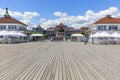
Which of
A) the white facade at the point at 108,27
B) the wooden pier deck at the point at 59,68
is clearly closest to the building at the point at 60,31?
the white facade at the point at 108,27

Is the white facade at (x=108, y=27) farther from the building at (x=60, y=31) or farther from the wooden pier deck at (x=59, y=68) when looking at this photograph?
the building at (x=60, y=31)

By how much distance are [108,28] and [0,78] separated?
1988 inches

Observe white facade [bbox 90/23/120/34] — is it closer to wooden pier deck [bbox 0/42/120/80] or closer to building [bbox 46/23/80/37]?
wooden pier deck [bbox 0/42/120/80]

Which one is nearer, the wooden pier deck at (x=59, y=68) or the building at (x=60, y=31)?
the wooden pier deck at (x=59, y=68)

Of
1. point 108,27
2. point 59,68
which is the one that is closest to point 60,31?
point 108,27

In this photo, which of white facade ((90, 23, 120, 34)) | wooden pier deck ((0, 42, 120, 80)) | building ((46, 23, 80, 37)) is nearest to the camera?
wooden pier deck ((0, 42, 120, 80))

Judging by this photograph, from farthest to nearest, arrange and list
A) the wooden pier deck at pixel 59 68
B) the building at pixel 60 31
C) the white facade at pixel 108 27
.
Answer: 1. the building at pixel 60 31
2. the white facade at pixel 108 27
3. the wooden pier deck at pixel 59 68

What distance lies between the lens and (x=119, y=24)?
55.3 meters

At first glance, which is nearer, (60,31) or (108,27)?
(108,27)

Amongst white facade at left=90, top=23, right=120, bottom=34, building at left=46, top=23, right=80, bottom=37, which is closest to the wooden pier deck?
white facade at left=90, top=23, right=120, bottom=34

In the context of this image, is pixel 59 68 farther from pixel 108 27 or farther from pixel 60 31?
pixel 60 31

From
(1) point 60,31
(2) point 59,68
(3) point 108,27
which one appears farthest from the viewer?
(1) point 60,31

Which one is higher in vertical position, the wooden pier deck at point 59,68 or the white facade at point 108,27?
the white facade at point 108,27

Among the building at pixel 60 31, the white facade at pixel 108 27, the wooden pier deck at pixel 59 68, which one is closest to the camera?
the wooden pier deck at pixel 59 68
